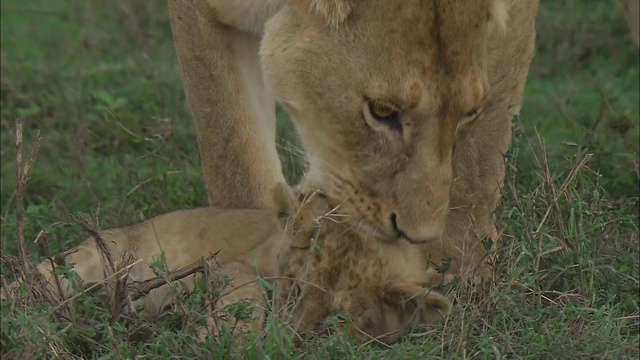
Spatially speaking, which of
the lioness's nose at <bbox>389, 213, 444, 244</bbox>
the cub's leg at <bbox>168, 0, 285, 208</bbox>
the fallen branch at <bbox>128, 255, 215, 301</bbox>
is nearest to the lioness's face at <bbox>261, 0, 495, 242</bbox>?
the lioness's nose at <bbox>389, 213, 444, 244</bbox>

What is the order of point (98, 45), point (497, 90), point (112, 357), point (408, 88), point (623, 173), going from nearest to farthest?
1. point (112, 357)
2. point (408, 88)
3. point (497, 90)
4. point (623, 173)
5. point (98, 45)

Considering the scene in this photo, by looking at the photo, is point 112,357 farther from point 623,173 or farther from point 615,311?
point 623,173

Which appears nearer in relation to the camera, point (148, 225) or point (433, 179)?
point (433, 179)

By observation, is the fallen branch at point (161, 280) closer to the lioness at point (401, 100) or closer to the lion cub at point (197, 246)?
the lion cub at point (197, 246)

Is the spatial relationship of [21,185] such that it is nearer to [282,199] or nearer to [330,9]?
[282,199]

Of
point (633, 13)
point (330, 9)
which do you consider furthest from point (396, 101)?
point (633, 13)

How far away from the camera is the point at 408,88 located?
3.37 metres

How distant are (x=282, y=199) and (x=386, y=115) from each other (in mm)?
326

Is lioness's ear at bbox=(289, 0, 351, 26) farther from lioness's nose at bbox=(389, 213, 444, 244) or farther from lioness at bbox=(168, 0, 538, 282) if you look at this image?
lioness's nose at bbox=(389, 213, 444, 244)

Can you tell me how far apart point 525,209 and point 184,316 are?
1.07 metres

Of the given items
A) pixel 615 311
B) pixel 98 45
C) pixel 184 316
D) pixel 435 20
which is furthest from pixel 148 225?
pixel 98 45

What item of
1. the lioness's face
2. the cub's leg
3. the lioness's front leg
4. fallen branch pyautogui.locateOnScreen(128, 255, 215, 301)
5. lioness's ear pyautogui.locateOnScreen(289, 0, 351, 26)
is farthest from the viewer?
the cub's leg

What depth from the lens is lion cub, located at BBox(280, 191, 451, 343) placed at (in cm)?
320

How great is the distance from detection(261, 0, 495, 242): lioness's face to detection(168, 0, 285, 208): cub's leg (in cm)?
65
